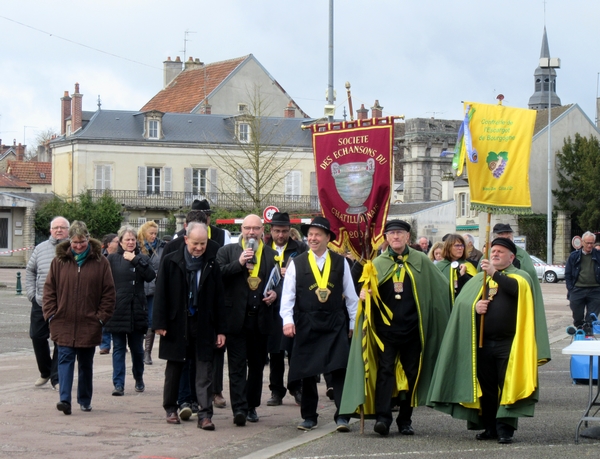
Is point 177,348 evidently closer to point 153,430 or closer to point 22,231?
point 153,430

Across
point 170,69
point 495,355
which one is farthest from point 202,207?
point 170,69

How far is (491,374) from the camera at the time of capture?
9.04 m

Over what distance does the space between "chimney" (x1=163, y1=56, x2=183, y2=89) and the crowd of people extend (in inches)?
2624

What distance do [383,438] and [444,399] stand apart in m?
0.64

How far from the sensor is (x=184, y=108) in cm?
7038

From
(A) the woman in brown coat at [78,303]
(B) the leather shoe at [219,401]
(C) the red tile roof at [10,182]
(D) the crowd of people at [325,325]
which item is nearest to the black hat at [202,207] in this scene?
(D) the crowd of people at [325,325]

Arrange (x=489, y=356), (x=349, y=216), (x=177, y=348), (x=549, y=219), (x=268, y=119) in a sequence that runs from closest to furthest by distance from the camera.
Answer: (x=489, y=356) → (x=177, y=348) → (x=349, y=216) → (x=549, y=219) → (x=268, y=119)

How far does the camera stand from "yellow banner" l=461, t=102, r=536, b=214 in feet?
34.9

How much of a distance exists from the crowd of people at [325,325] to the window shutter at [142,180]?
53.1 meters

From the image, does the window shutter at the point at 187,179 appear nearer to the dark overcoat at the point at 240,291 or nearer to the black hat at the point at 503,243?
the dark overcoat at the point at 240,291

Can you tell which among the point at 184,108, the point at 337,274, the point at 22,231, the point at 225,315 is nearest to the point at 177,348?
the point at 225,315

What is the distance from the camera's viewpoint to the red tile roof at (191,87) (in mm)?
70312

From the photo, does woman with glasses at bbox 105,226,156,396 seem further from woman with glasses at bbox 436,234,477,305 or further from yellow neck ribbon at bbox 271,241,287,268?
woman with glasses at bbox 436,234,477,305

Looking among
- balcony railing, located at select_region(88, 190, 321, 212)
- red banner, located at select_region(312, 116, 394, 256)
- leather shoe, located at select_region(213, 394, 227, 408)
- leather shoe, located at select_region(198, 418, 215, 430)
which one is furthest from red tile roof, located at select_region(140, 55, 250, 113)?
leather shoe, located at select_region(198, 418, 215, 430)
